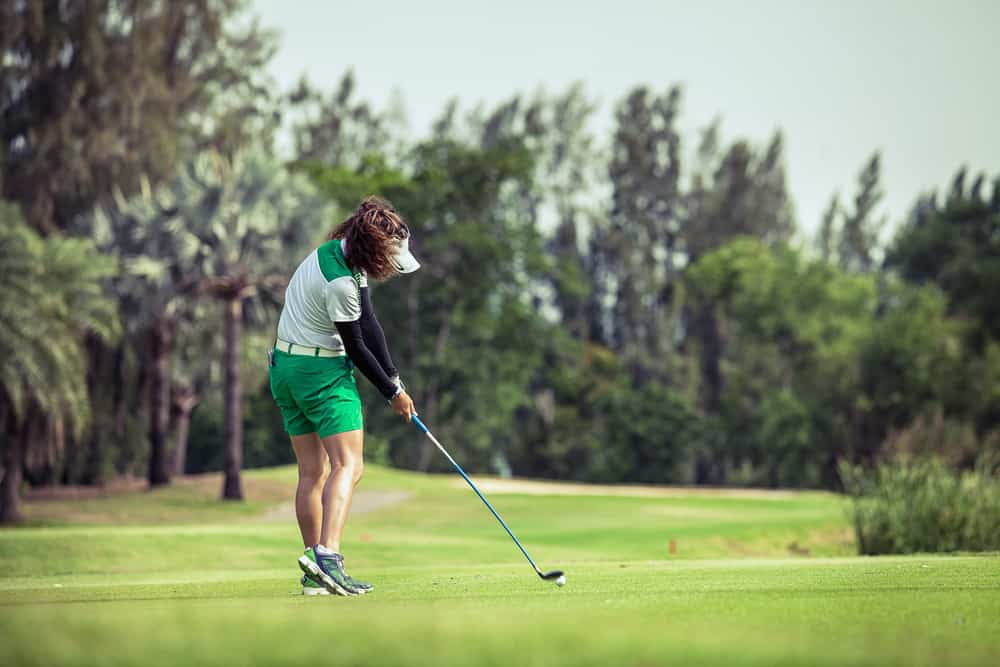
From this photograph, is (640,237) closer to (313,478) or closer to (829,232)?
(829,232)

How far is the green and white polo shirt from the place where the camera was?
761cm

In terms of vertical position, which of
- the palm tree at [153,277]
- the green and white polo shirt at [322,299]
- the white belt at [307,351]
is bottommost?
the white belt at [307,351]

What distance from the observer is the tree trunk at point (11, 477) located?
1161 inches

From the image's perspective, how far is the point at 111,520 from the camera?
1196 inches

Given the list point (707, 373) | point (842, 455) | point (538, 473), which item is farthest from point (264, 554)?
point (707, 373)

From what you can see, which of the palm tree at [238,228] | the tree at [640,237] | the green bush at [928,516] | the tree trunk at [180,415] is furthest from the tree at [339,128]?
the green bush at [928,516]

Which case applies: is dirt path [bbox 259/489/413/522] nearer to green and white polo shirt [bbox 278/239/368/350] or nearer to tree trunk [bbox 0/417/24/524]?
tree trunk [bbox 0/417/24/524]

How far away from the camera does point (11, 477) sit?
98.0 ft

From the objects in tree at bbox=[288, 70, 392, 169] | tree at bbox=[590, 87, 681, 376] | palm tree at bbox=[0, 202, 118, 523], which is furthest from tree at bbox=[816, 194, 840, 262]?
palm tree at bbox=[0, 202, 118, 523]

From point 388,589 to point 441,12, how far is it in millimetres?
73274

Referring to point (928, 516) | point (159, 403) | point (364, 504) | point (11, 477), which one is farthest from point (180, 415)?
point (928, 516)

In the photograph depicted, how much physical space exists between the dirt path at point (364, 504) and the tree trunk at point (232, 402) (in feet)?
4.49

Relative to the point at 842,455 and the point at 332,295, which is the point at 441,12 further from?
the point at 332,295

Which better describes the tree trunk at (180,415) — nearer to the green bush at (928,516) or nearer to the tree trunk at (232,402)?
the tree trunk at (232,402)
